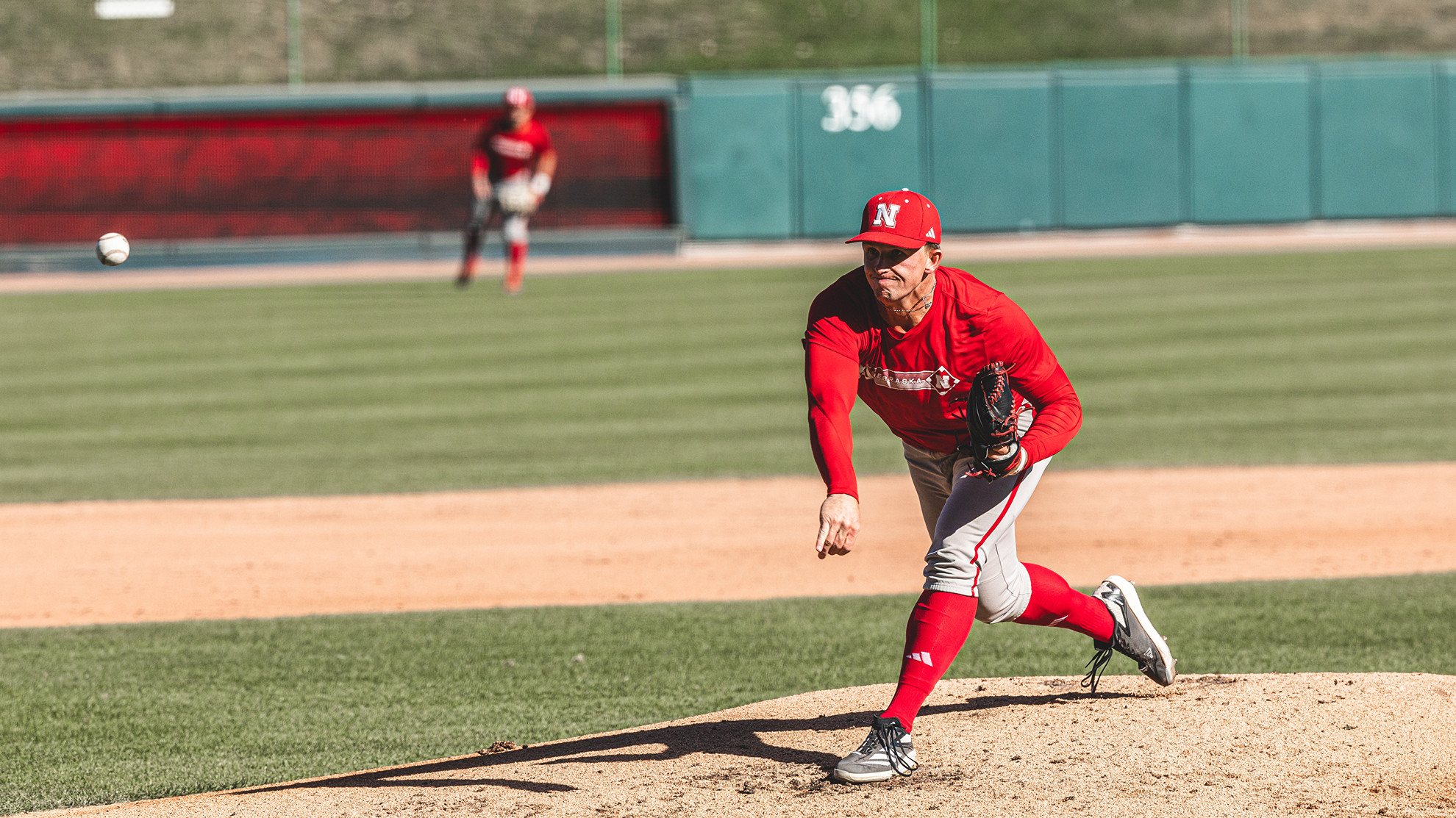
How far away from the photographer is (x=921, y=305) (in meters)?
4.43

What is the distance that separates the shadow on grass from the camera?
180 inches

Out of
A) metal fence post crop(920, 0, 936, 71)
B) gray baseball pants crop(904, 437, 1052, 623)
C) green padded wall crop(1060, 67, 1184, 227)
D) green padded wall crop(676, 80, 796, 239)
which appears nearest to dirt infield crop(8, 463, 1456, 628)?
gray baseball pants crop(904, 437, 1052, 623)

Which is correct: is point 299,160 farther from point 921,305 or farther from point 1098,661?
point 921,305

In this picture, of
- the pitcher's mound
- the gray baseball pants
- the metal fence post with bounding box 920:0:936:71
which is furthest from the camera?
the metal fence post with bounding box 920:0:936:71

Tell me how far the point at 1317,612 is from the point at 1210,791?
2801 mm

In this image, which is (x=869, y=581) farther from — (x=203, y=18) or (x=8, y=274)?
(x=203, y=18)

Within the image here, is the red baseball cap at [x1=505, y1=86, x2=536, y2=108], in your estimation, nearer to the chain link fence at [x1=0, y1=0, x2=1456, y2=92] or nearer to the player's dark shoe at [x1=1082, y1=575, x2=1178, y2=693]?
the chain link fence at [x1=0, y1=0, x2=1456, y2=92]

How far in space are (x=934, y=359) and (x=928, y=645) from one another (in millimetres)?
808

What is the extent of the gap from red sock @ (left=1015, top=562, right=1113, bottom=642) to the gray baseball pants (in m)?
0.06

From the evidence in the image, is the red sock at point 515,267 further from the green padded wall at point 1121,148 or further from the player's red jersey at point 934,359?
the player's red jersey at point 934,359

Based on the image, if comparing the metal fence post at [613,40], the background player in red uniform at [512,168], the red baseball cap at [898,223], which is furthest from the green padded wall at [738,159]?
the red baseball cap at [898,223]

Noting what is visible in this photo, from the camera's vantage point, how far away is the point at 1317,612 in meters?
6.66

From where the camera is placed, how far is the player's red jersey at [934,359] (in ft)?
14.4

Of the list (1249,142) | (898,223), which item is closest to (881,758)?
(898,223)
